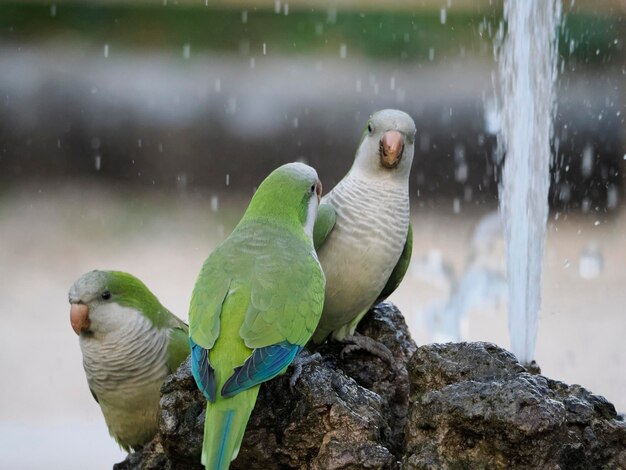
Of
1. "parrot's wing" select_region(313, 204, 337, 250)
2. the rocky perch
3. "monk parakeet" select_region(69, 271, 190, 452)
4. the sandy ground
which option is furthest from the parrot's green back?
the sandy ground

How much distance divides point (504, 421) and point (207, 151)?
288 inches

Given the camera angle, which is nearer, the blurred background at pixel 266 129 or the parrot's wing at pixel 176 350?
the parrot's wing at pixel 176 350

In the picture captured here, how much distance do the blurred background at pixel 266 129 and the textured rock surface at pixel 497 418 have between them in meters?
4.43

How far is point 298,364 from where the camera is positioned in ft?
6.30

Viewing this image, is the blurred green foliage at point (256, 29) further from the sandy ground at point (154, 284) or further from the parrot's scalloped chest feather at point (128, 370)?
the parrot's scalloped chest feather at point (128, 370)

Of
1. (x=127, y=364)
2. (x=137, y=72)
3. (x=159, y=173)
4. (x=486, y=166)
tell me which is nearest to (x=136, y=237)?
(x=159, y=173)

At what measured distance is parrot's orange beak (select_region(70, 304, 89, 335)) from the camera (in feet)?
7.08

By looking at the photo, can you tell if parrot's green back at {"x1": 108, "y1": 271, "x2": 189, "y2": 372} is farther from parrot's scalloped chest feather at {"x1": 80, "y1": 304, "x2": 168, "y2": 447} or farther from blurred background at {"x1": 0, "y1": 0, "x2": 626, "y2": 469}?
blurred background at {"x1": 0, "y1": 0, "x2": 626, "y2": 469}

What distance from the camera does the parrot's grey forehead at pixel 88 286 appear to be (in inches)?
86.1

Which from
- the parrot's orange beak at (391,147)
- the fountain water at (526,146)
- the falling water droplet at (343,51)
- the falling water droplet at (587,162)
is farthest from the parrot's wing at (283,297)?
the falling water droplet at (343,51)

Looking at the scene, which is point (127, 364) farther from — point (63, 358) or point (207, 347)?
point (63, 358)

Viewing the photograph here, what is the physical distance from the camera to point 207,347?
1.79 m

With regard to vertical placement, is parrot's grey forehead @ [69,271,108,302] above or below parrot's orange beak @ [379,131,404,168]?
below

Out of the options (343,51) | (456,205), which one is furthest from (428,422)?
(343,51)
